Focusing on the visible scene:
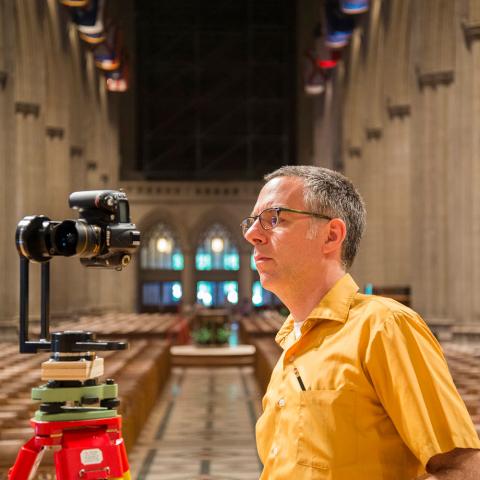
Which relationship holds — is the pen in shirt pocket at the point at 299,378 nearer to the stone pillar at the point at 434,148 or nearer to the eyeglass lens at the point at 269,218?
the eyeglass lens at the point at 269,218

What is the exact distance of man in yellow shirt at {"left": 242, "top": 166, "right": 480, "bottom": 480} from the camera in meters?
1.83

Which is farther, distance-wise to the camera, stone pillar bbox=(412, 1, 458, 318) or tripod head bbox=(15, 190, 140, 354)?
stone pillar bbox=(412, 1, 458, 318)

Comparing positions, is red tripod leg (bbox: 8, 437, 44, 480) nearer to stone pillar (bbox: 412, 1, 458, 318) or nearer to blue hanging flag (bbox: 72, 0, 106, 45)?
stone pillar (bbox: 412, 1, 458, 318)

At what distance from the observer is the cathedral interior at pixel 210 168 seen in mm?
12680

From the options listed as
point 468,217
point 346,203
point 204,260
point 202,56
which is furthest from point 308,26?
point 346,203

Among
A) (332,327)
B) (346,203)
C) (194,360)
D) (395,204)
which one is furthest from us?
(395,204)

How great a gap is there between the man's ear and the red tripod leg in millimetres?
1022

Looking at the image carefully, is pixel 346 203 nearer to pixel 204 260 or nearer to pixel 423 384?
pixel 423 384

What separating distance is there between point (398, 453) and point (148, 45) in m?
47.9

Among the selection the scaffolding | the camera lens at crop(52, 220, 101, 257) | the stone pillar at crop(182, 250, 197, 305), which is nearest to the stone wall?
the camera lens at crop(52, 220, 101, 257)

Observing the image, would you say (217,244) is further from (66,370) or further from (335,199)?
(335,199)

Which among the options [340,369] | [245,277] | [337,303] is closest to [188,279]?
[245,277]

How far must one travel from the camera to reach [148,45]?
48.3m

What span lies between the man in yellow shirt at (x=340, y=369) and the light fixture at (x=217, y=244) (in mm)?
41910
